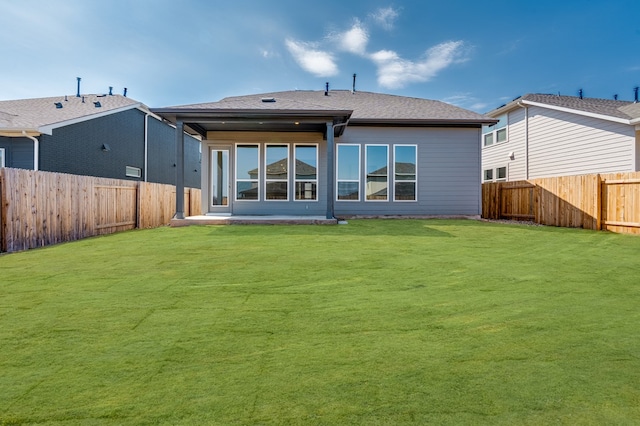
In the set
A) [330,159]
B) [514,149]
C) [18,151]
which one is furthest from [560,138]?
[18,151]

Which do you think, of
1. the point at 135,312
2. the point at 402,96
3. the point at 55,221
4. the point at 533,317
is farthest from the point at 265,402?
the point at 402,96

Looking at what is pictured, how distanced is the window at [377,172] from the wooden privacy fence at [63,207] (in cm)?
720

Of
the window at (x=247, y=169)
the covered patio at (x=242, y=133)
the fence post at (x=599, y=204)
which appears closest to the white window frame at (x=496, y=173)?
the fence post at (x=599, y=204)

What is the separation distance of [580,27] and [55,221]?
2174 cm

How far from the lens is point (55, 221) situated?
22.6ft

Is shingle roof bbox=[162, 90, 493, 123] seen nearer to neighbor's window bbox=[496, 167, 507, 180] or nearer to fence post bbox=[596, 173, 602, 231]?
fence post bbox=[596, 173, 602, 231]

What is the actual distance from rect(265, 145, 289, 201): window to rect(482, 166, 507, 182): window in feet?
37.0

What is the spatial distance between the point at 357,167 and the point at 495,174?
9.37 meters

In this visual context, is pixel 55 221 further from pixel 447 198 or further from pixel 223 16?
pixel 447 198

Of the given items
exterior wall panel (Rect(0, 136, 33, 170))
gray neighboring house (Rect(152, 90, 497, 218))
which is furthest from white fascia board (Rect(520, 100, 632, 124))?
exterior wall panel (Rect(0, 136, 33, 170))

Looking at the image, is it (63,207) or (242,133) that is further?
(242,133)

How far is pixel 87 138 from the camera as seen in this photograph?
43.7 ft

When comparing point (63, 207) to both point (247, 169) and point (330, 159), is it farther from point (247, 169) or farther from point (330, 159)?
point (330, 159)

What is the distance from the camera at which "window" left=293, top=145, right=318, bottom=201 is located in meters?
11.7
